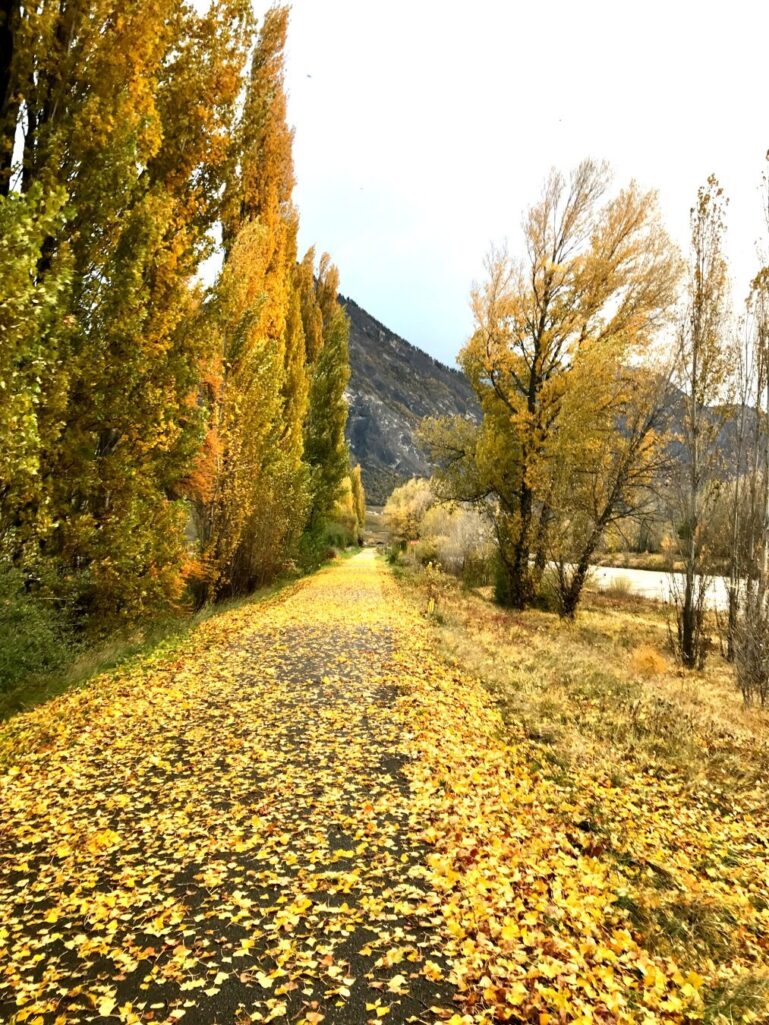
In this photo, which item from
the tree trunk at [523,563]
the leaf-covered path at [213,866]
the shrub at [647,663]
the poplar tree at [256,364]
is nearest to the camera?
the leaf-covered path at [213,866]

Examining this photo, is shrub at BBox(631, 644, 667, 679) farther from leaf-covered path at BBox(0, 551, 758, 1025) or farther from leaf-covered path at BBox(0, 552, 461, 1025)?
leaf-covered path at BBox(0, 552, 461, 1025)

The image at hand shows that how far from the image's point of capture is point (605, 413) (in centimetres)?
1505

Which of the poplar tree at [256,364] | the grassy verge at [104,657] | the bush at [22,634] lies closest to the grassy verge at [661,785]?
the grassy verge at [104,657]

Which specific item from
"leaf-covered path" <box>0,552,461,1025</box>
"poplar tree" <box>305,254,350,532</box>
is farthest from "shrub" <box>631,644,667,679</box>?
"poplar tree" <box>305,254,350,532</box>

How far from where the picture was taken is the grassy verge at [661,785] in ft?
10.4

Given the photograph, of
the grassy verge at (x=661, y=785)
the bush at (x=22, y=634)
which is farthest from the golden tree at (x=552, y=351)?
the bush at (x=22, y=634)

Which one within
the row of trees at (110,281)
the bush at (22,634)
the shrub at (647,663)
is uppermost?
the row of trees at (110,281)

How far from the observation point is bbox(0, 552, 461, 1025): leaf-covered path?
2.63 m

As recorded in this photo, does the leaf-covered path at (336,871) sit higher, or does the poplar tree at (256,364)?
the poplar tree at (256,364)

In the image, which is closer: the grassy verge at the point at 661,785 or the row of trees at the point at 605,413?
the grassy verge at the point at 661,785

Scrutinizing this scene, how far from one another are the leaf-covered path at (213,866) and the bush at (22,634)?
0.52m

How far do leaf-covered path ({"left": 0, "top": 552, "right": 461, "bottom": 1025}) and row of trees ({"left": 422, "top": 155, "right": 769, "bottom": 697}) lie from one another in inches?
322

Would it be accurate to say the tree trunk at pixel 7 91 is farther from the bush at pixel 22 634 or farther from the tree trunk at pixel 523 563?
the tree trunk at pixel 523 563

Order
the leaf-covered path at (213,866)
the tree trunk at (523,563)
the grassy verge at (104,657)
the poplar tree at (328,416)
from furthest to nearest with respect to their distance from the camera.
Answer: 1. the poplar tree at (328,416)
2. the tree trunk at (523,563)
3. the grassy verge at (104,657)
4. the leaf-covered path at (213,866)
